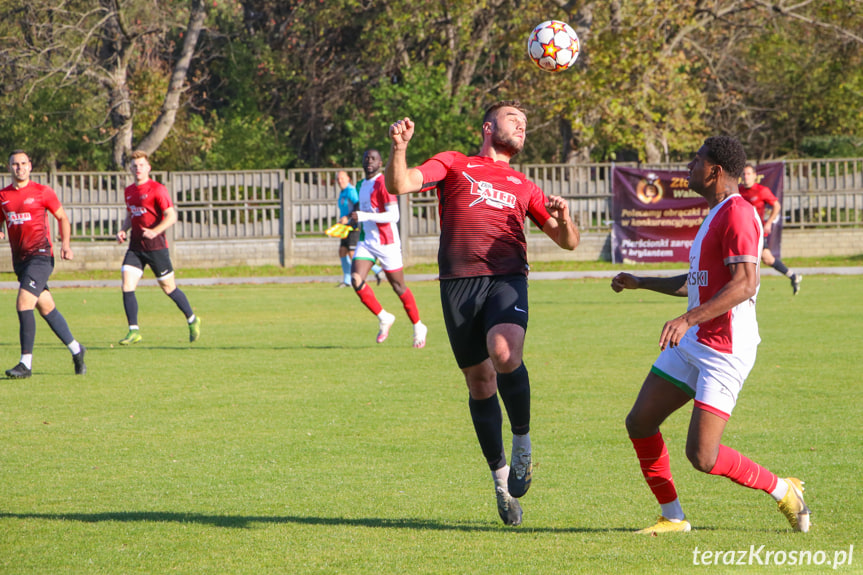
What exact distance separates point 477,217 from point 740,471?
6.38 feet

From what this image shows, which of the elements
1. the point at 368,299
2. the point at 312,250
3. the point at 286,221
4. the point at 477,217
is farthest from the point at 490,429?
the point at 286,221

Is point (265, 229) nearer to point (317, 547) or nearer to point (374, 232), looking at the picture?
point (374, 232)

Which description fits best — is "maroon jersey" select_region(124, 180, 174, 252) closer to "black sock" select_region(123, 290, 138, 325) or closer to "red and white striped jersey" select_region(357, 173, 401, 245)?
"black sock" select_region(123, 290, 138, 325)

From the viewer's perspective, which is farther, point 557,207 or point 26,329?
point 26,329

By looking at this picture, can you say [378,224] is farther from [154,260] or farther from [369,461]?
[369,461]

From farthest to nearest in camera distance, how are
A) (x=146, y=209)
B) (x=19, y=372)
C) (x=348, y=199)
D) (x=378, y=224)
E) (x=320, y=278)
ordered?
1. (x=320, y=278)
2. (x=348, y=199)
3. (x=378, y=224)
4. (x=146, y=209)
5. (x=19, y=372)

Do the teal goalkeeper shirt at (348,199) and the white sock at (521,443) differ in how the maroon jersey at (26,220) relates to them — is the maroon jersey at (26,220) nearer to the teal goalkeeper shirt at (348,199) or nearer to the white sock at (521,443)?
the white sock at (521,443)

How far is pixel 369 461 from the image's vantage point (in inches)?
267

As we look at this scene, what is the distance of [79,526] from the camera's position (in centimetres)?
537

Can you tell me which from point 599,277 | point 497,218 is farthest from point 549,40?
point 599,277

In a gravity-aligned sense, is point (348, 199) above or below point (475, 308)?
above

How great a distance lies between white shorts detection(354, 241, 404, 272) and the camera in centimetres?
1282

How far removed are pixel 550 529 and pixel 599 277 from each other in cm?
1885

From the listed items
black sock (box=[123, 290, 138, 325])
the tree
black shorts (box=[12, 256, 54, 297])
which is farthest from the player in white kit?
the tree
